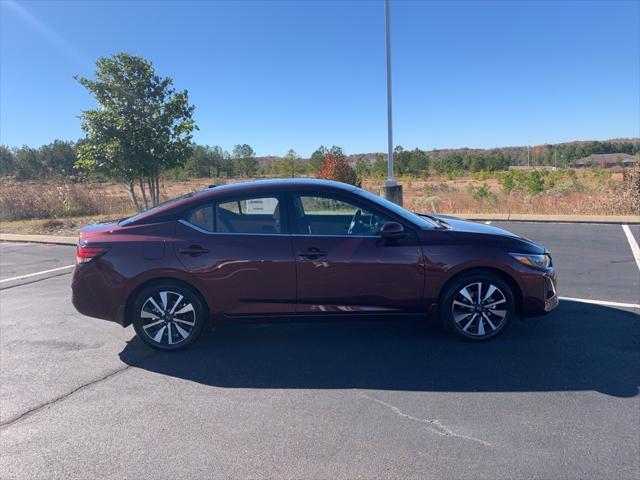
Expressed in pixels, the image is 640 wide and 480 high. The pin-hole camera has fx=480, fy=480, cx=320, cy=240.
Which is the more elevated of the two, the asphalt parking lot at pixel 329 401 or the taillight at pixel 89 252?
the taillight at pixel 89 252

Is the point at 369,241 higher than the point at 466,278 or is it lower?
higher

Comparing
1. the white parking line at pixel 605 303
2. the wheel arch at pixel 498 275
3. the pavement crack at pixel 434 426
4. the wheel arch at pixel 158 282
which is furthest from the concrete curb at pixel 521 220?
the pavement crack at pixel 434 426

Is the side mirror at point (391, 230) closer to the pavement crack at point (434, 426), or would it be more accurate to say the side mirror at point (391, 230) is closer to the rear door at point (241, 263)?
the rear door at point (241, 263)

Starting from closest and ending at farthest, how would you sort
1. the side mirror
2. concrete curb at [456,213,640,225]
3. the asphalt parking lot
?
the asphalt parking lot < the side mirror < concrete curb at [456,213,640,225]

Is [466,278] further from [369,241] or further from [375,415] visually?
[375,415]

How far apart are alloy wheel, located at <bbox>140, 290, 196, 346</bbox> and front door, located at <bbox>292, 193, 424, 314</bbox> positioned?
1.09 m

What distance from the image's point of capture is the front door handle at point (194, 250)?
14.9ft

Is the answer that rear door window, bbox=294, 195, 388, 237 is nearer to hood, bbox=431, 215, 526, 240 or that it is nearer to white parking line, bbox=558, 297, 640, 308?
hood, bbox=431, 215, 526, 240

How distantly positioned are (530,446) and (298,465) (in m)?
1.45

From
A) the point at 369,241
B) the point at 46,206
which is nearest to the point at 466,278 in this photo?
the point at 369,241

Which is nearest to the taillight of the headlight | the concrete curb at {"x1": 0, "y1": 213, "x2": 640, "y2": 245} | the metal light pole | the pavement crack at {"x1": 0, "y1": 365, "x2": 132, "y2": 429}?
the pavement crack at {"x1": 0, "y1": 365, "x2": 132, "y2": 429}

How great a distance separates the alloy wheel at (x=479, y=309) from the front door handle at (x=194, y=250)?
2443 mm

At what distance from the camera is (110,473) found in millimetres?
2873

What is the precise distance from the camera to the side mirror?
4.44 metres
